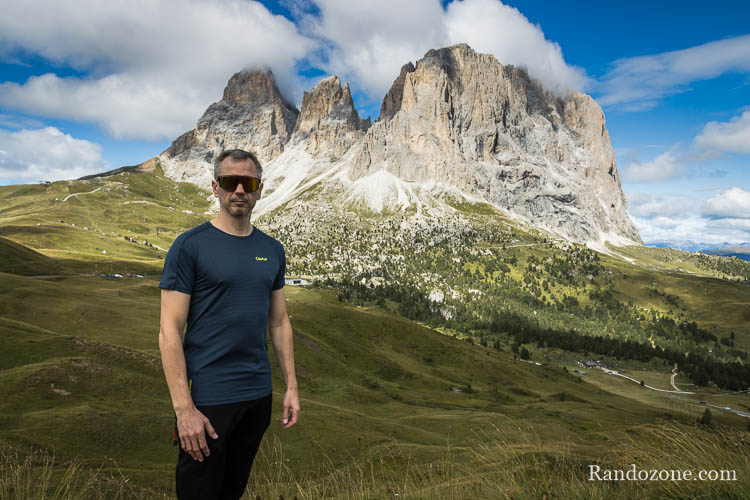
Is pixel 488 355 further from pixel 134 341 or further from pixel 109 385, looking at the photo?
pixel 109 385

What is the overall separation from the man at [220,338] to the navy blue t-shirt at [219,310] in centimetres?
1

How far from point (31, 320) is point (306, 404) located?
39285 millimetres

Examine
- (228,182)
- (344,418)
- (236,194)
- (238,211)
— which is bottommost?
(344,418)

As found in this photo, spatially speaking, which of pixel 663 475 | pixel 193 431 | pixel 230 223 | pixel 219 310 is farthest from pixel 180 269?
pixel 663 475

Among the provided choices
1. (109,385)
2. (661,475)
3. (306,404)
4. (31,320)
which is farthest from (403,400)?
(661,475)

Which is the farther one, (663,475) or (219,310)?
(663,475)

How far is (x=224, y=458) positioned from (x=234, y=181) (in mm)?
4068

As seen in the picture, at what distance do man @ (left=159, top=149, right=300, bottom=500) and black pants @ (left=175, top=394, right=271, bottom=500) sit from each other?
0.01 meters

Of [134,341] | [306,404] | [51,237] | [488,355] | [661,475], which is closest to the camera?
[661,475]

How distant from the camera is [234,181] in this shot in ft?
20.3

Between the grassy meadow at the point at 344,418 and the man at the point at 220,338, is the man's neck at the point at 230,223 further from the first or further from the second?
the grassy meadow at the point at 344,418

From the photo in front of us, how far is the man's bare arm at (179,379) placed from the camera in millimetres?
5059

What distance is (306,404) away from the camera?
44844mm

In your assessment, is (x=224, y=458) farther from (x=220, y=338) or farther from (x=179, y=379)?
(x=220, y=338)
